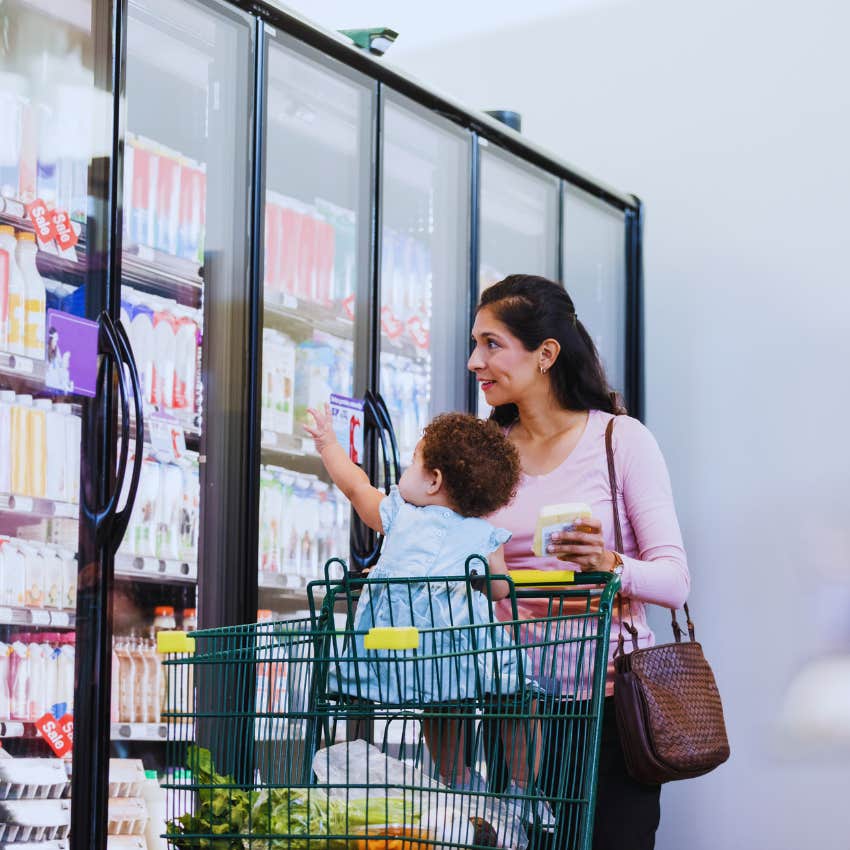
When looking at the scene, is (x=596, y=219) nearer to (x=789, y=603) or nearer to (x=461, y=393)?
(x=461, y=393)

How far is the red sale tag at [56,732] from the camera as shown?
9.65ft

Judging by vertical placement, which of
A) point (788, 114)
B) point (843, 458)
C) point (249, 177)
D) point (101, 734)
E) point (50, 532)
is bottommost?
point (101, 734)

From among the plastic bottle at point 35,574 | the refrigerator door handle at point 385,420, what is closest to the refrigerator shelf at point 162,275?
the refrigerator door handle at point 385,420

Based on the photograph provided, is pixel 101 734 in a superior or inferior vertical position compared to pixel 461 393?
inferior

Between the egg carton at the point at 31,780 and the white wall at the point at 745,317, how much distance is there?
8.29ft

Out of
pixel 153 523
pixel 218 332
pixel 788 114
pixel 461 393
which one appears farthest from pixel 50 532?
pixel 788 114

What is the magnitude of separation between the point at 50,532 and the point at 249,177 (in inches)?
38.7

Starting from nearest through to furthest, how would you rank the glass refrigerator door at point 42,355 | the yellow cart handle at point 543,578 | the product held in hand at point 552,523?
the yellow cart handle at point 543,578, the product held in hand at point 552,523, the glass refrigerator door at point 42,355

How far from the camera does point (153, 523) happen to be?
339 cm

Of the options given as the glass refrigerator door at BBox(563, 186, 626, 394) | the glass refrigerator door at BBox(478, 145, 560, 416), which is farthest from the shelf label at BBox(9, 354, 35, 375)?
the glass refrigerator door at BBox(563, 186, 626, 394)

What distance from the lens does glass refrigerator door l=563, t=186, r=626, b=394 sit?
4879 mm

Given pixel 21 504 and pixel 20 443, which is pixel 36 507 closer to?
pixel 21 504

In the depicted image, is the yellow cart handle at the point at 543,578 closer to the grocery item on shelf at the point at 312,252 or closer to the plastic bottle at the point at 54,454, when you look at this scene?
the plastic bottle at the point at 54,454

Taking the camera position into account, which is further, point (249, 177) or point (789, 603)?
point (789, 603)
